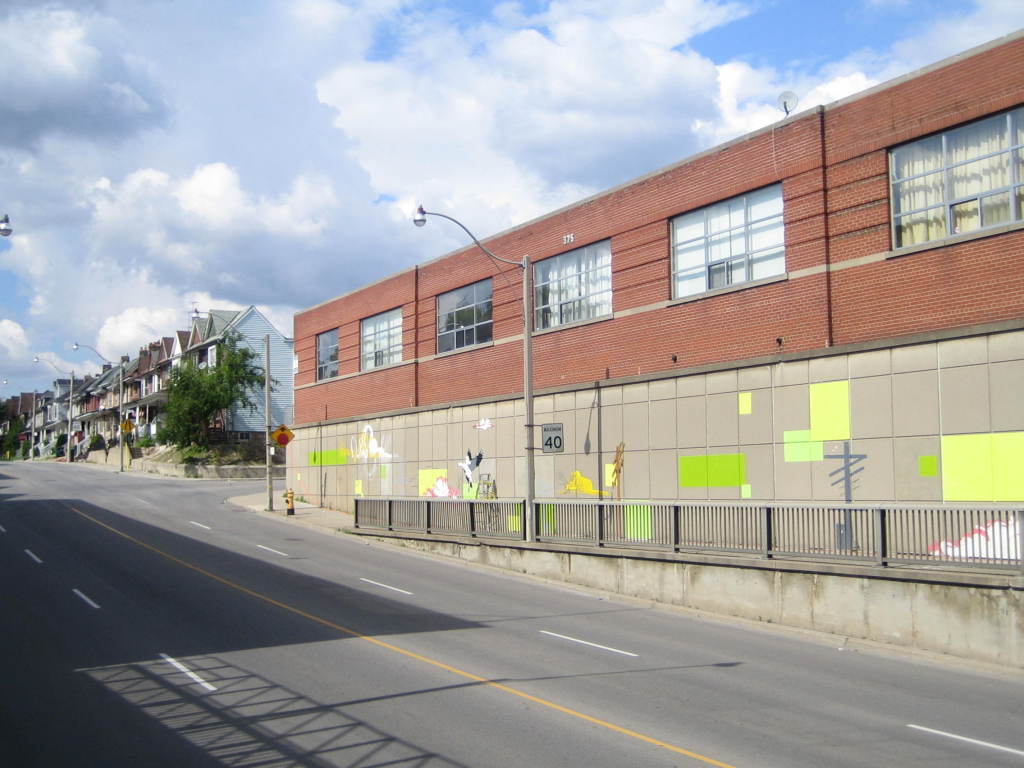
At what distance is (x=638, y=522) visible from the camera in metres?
20.7

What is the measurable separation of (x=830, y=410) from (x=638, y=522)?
15.9 ft

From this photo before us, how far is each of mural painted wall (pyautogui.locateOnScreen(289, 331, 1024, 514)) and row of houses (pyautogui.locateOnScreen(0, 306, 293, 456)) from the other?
3669cm

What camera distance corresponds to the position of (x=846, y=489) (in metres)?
19.5

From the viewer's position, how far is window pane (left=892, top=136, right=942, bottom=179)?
19266 millimetres

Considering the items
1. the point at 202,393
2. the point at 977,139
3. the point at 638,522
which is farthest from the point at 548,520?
the point at 202,393

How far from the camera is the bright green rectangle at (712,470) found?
2188 centimetres

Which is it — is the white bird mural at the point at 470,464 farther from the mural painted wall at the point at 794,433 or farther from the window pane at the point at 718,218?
the window pane at the point at 718,218

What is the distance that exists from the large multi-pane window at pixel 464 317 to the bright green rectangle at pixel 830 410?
1409 cm

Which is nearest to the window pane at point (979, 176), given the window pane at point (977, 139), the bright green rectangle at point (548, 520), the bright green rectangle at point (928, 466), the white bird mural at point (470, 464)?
the window pane at point (977, 139)

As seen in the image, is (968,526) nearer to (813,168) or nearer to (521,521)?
(813,168)

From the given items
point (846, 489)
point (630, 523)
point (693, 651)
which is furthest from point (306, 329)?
point (693, 651)

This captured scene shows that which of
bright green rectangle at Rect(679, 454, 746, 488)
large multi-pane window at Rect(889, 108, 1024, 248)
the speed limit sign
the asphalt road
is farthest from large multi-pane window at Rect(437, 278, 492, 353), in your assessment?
large multi-pane window at Rect(889, 108, 1024, 248)

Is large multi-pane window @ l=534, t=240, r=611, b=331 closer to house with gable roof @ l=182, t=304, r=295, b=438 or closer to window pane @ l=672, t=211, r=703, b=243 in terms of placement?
window pane @ l=672, t=211, r=703, b=243

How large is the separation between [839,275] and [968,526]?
7591mm
